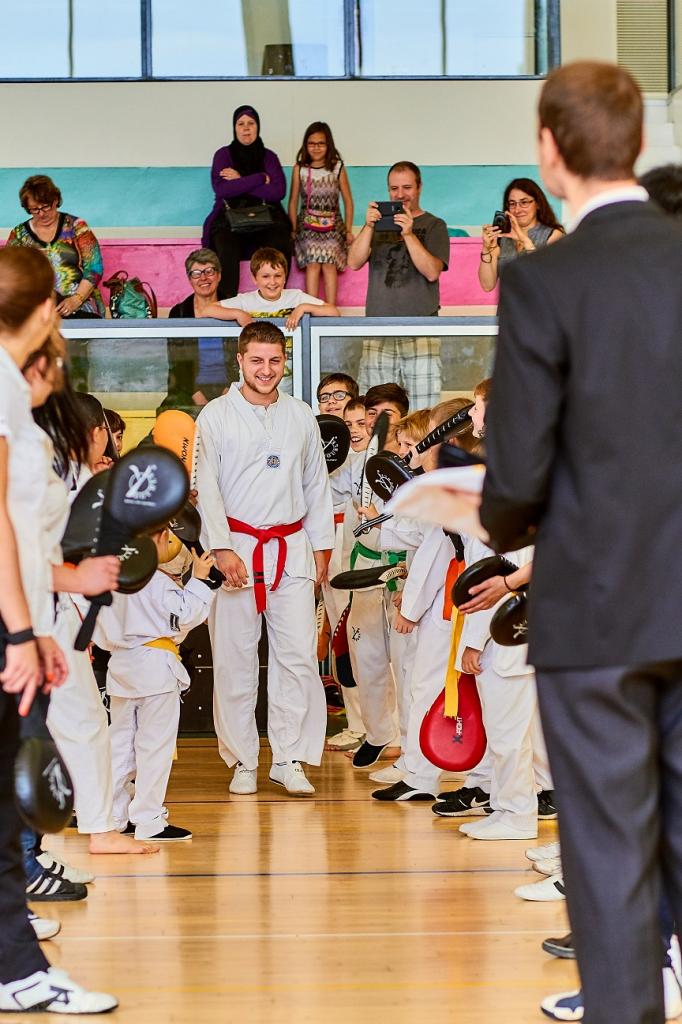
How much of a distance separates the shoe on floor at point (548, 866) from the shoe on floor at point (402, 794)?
1111mm

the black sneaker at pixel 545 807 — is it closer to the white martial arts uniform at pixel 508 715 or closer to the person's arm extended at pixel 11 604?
the white martial arts uniform at pixel 508 715

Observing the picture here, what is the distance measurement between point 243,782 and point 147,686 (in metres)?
0.98

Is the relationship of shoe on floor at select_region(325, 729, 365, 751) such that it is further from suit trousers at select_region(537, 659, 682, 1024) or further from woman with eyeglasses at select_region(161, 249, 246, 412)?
suit trousers at select_region(537, 659, 682, 1024)

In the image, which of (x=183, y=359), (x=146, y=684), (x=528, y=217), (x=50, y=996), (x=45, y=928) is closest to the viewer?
(x=50, y=996)

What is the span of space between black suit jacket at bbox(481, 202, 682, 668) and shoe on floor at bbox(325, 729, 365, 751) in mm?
4626

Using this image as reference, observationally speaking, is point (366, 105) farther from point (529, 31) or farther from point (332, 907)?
point (332, 907)

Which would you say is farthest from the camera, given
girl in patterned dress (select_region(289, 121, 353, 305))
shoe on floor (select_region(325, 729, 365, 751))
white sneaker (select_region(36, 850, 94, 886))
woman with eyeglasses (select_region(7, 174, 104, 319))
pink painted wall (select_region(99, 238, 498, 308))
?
pink painted wall (select_region(99, 238, 498, 308))

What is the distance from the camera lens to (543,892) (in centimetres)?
379

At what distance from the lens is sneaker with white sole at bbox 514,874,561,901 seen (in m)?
3.78

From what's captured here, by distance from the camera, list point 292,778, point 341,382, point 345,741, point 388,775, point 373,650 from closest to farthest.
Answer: point 292,778 < point 388,775 < point 373,650 < point 345,741 < point 341,382

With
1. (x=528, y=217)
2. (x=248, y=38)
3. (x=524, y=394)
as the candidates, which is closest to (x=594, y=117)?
(x=524, y=394)

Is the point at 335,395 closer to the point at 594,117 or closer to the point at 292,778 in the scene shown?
the point at 292,778

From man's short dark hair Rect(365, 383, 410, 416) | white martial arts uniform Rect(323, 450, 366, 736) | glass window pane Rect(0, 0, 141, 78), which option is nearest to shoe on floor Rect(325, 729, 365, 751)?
white martial arts uniform Rect(323, 450, 366, 736)

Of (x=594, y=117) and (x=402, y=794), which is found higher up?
(x=594, y=117)
